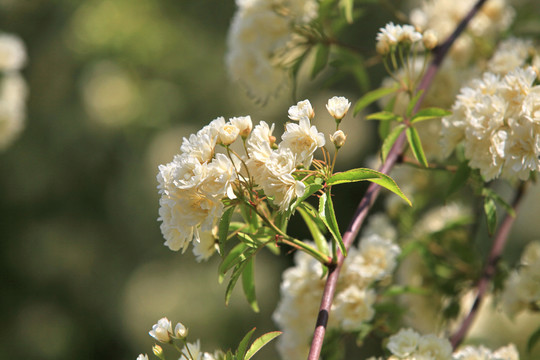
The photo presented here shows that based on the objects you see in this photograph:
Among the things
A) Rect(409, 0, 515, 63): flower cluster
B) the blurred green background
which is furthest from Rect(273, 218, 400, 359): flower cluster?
the blurred green background

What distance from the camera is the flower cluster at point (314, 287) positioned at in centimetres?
103

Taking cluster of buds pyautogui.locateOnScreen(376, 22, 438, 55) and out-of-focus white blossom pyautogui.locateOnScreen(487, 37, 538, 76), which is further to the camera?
out-of-focus white blossom pyautogui.locateOnScreen(487, 37, 538, 76)

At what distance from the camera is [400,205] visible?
4.48 ft

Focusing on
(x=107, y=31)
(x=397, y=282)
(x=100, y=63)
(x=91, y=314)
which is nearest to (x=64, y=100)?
(x=100, y=63)

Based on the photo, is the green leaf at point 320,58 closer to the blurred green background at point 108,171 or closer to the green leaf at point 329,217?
the green leaf at point 329,217

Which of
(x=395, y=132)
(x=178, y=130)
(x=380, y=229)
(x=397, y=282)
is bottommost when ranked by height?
(x=178, y=130)

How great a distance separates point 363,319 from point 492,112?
38cm

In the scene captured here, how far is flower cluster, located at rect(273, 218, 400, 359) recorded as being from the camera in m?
1.03

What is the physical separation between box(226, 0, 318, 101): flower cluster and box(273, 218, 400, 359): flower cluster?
15.3 inches

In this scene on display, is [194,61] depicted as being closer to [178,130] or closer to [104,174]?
[178,130]

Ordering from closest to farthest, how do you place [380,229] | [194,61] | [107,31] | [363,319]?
[363,319] < [380,229] < [107,31] < [194,61]

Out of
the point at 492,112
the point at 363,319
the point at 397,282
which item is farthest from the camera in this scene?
the point at 397,282

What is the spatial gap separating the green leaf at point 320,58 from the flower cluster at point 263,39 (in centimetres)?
7

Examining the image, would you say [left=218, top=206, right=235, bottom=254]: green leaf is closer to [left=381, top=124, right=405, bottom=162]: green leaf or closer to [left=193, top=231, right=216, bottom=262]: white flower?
[left=193, top=231, right=216, bottom=262]: white flower
